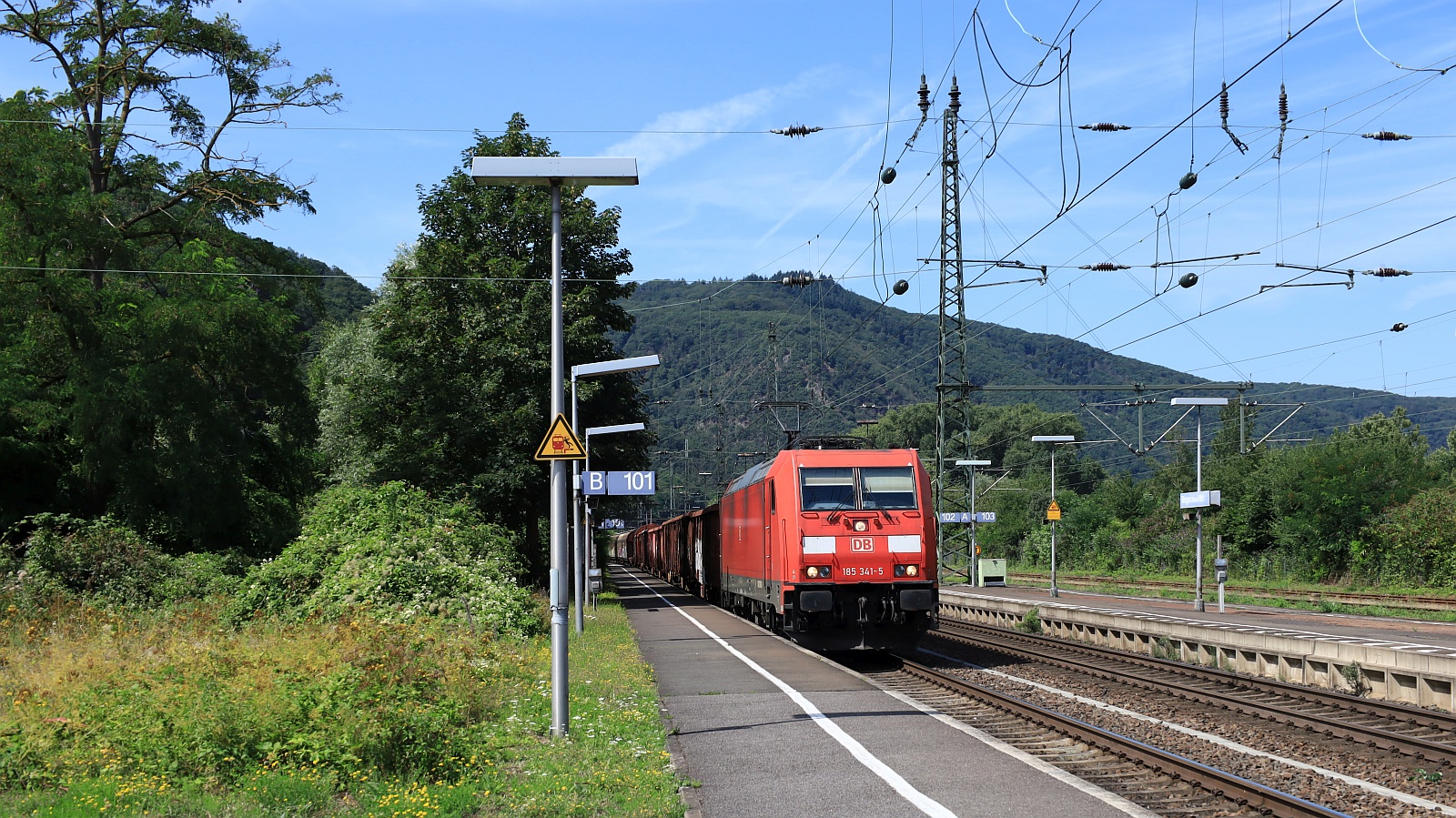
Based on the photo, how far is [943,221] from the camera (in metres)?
34.2

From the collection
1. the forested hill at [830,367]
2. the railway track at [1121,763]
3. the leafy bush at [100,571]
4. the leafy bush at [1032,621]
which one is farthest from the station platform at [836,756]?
the forested hill at [830,367]

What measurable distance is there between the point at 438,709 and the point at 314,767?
1150 millimetres

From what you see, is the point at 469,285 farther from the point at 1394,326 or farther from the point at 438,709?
the point at 438,709

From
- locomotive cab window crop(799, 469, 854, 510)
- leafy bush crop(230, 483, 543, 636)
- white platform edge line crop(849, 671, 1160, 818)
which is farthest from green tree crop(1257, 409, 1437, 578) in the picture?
white platform edge line crop(849, 671, 1160, 818)

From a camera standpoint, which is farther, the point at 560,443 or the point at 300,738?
Answer: the point at 560,443

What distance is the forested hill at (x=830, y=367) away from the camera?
106m

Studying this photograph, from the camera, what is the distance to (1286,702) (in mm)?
13953

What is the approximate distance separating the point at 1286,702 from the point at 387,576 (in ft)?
45.1

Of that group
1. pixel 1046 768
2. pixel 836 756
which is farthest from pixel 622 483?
pixel 1046 768

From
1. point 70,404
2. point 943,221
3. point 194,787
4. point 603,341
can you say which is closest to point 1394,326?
point 943,221

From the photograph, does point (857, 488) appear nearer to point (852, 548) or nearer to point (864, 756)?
point (852, 548)

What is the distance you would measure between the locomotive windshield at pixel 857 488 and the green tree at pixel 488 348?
17922 mm

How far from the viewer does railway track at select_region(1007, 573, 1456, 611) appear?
30.6 m

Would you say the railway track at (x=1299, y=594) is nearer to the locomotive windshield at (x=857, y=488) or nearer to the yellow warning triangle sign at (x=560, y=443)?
the locomotive windshield at (x=857, y=488)
